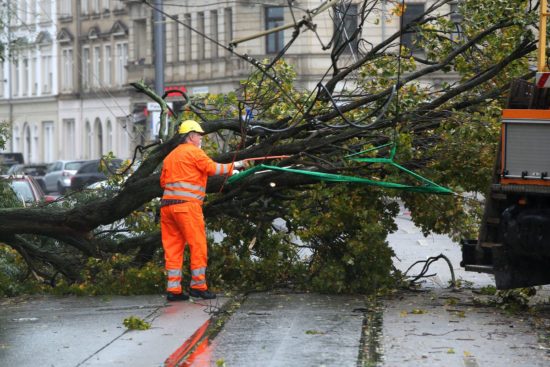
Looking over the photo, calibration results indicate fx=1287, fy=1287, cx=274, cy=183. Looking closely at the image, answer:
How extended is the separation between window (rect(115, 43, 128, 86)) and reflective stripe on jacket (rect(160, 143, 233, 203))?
49924mm

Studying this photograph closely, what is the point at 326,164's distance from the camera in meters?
12.6

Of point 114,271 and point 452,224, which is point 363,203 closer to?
point 452,224

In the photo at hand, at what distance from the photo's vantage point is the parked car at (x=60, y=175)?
158 ft

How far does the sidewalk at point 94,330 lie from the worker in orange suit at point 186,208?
0.24 m

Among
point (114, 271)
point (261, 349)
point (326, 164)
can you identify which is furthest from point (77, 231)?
point (261, 349)

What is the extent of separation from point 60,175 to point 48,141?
1998cm

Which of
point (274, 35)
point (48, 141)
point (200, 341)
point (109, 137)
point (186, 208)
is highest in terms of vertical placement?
point (274, 35)

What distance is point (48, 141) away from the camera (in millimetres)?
68812

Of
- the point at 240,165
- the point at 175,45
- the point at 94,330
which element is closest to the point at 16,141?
the point at 175,45

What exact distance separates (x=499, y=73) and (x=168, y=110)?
351 centimetres

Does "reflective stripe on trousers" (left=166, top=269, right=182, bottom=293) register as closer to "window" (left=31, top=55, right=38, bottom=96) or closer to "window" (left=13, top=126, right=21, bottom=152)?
"window" (left=31, top=55, right=38, bottom=96)

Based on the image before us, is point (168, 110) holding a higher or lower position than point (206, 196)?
higher

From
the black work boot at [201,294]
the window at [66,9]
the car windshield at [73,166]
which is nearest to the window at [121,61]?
the window at [66,9]

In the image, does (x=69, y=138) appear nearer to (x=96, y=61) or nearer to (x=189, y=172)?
(x=96, y=61)
